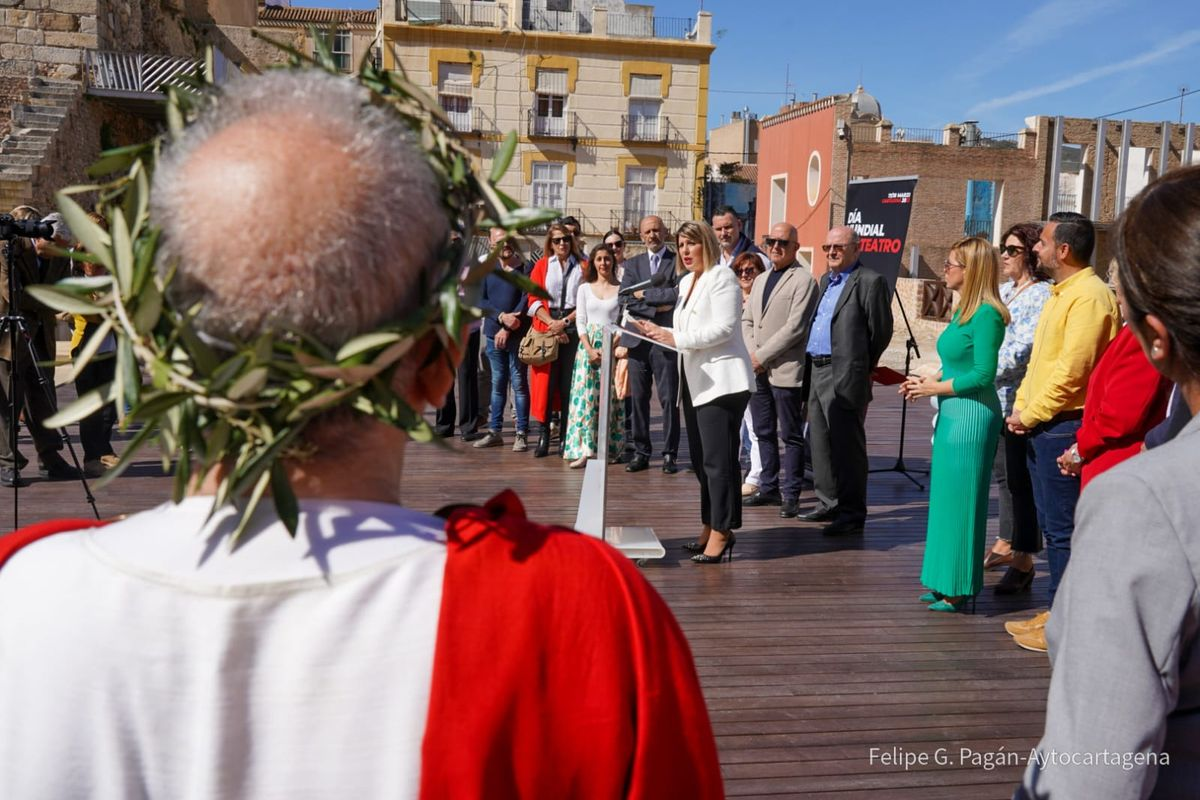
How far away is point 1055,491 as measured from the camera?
442 cm

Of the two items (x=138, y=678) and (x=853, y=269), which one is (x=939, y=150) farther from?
(x=138, y=678)

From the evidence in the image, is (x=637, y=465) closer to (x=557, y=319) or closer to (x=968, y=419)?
(x=557, y=319)

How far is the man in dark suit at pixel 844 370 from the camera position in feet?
19.7

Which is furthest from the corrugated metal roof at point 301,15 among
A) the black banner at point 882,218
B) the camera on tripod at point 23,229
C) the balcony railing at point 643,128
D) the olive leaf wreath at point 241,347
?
the olive leaf wreath at point 241,347

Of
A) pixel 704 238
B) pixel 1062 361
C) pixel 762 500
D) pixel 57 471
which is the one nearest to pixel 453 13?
pixel 57 471

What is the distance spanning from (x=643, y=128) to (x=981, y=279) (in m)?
33.9

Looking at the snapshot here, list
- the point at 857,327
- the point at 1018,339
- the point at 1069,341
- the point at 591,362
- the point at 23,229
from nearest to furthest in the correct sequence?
the point at 1069,341
the point at 1018,339
the point at 23,229
the point at 857,327
the point at 591,362

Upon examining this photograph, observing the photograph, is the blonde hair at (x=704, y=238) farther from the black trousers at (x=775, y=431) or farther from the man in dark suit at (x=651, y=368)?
the man in dark suit at (x=651, y=368)

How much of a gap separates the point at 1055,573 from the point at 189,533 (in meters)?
4.16

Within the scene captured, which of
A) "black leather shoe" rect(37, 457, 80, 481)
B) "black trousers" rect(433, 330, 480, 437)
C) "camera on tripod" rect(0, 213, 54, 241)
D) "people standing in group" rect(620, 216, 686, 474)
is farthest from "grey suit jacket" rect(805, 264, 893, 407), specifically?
"black leather shoe" rect(37, 457, 80, 481)

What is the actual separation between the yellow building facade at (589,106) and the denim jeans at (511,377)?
92.4 feet

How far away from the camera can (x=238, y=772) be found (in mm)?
1062

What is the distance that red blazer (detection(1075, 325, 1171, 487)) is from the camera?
11.3 feet

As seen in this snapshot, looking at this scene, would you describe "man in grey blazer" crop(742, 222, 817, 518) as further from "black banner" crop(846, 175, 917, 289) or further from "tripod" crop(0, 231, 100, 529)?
"tripod" crop(0, 231, 100, 529)
